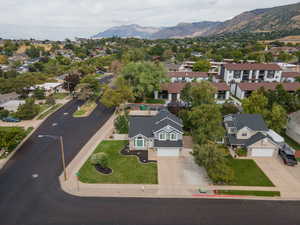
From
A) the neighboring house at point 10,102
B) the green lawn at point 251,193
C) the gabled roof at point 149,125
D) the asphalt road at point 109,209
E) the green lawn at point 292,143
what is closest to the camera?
the asphalt road at point 109,209

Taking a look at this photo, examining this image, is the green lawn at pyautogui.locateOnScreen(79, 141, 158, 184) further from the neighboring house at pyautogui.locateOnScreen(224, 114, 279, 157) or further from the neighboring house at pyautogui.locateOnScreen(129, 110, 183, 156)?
the neighboring house at pyautogui.locateOnScreen(224, 114, 279, 157)

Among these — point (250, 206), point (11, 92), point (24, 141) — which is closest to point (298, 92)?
point (250, 206)

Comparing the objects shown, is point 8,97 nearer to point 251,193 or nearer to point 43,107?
point 43,107

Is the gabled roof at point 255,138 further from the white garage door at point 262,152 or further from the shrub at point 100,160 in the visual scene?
the shrub at point 100,160

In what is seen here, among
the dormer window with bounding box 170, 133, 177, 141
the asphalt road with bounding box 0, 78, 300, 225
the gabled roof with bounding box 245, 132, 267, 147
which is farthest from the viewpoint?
the dormer window with bounding box 170, 133, 177, 141

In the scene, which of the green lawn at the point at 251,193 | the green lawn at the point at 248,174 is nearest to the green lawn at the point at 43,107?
the green lawn at the point at 248,174

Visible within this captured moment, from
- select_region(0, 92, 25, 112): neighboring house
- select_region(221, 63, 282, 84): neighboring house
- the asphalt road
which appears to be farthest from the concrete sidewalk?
select_region(221, 63, 282, 84): neighboring house

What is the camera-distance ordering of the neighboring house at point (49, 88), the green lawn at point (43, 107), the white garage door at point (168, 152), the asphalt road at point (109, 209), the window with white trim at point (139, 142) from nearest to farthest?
1. the asphalt road at point (109, 209)
2. the white garage door at point (168, 152)
3. the window with white trim at point (139, 142)
4. the green lawn at point (43, 107)
5. the neighboring house at point (49, 88)
